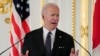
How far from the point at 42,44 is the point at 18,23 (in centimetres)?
93

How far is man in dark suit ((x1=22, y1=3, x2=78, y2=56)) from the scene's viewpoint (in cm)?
243

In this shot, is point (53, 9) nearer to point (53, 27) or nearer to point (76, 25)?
point (53, 27)

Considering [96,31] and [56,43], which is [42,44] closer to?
[56,43]

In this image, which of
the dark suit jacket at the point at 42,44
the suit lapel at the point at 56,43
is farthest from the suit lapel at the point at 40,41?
the suit lapel at the point at 56,43

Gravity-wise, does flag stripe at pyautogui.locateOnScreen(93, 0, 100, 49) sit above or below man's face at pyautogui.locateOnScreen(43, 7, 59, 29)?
below

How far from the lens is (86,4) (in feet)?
11.6

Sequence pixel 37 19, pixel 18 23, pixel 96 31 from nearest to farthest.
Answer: pixel 96 31 → pixel 18 23 → pixel 37 19

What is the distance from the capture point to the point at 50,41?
8.17 ft

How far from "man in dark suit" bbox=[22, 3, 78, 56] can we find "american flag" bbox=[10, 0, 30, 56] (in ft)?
2.43

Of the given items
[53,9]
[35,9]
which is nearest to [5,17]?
[35,9]

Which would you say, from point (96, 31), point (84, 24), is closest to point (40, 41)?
point (96, 31)

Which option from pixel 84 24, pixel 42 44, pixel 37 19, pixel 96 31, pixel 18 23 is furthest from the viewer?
pixel 37 19

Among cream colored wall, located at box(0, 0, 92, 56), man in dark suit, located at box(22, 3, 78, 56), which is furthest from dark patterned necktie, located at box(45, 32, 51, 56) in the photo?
cream colored wall, located at box(0, 0, 92, 56)

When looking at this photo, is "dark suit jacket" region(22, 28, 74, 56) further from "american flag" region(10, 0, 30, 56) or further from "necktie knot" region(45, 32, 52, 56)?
"american flag" region(10, 0, 30, 56)
